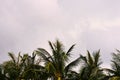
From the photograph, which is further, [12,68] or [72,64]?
[12,68]

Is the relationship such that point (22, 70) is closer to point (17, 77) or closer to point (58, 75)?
point (17, 77)

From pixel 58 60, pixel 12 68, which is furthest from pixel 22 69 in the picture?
pixel 58 60

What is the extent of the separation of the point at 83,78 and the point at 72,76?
54.6 inches

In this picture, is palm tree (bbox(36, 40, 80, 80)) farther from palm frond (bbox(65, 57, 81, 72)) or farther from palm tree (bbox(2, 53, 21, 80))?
palm tree (bbox(2, 53, 21, 80))

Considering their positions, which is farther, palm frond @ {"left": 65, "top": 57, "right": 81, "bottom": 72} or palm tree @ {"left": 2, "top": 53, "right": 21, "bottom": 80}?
palm tree @ {"left": 2, "top": 53, "right": 21, "bottom": 80}

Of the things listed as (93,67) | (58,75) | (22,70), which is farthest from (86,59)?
(22,70)

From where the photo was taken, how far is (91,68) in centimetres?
3400

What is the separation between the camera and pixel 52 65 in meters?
32.6

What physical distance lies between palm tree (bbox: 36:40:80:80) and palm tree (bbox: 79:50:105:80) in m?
1.38

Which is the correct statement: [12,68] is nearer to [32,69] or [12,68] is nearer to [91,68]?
[32,69]

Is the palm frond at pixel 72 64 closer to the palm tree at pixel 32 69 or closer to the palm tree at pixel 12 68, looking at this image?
the palm tree at pixel 32 69

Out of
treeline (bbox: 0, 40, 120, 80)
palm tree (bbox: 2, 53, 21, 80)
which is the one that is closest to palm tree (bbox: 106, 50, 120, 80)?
treeline (bbox: 0, 40, 120, 80)

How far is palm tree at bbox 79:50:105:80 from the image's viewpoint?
33000 mm

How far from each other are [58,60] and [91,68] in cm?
342
